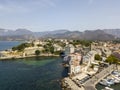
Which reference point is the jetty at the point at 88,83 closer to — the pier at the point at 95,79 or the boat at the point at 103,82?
the pier at the point at 95,79

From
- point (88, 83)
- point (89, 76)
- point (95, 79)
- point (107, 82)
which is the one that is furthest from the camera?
point (89, 76)

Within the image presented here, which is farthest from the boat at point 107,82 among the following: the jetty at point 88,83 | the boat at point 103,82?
the jetty at point 88,83

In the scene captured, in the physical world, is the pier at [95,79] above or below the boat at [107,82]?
above

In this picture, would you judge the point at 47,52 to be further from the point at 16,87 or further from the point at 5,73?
the point at 16,87

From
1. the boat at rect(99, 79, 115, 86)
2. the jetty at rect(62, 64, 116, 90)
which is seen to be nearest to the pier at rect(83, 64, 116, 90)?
the jetty at rect(62, 64, 116, 90)

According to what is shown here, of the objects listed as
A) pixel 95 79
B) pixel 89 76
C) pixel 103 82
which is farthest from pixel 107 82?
pixel 89 76

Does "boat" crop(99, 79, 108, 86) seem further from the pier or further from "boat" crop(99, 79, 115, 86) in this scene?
the pier

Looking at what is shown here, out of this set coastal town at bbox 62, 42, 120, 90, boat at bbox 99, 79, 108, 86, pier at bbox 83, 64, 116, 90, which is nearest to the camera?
pier at bbox 83, 64, 116, 90

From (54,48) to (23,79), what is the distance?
100ft

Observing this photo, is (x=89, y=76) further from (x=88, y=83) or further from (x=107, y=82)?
(x=88, y=83)

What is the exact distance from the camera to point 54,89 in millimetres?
23453

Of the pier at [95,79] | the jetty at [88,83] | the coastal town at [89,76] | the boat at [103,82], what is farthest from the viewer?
the boat at [103,82]

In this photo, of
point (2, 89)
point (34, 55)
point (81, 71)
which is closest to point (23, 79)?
point (2, 89)

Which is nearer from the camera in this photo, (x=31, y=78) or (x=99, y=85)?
(x=99, y=85)
